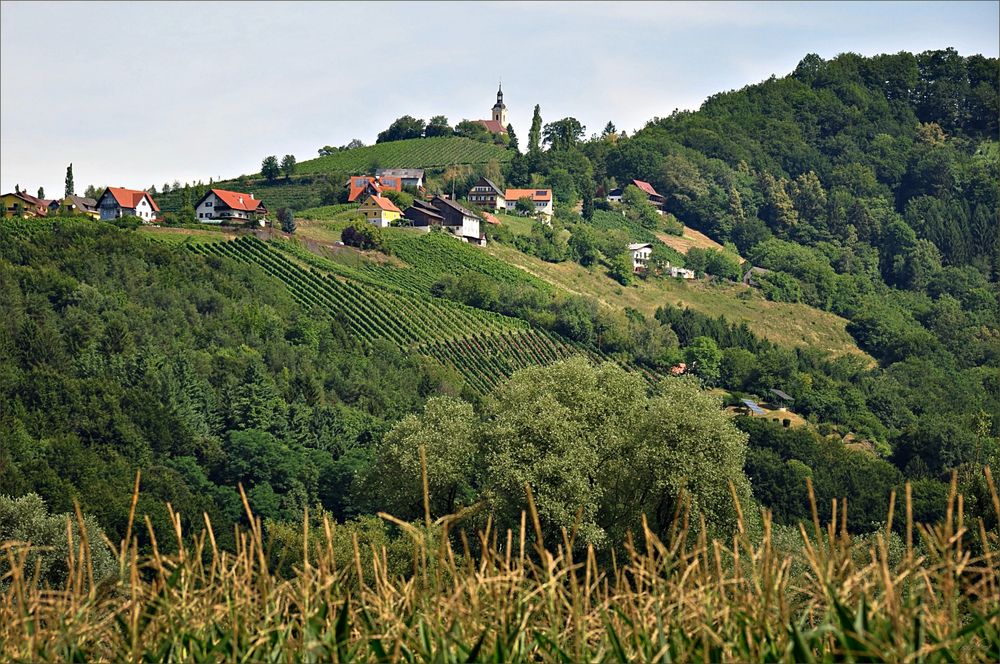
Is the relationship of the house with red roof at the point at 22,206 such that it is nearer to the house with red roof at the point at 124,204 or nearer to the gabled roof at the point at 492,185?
the house with red roof at the point at 124,204

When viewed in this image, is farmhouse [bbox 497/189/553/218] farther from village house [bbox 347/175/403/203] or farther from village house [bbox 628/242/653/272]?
village house [bbox 628/242/653/272]

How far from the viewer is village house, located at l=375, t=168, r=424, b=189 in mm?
123838

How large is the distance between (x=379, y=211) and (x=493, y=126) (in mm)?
68940

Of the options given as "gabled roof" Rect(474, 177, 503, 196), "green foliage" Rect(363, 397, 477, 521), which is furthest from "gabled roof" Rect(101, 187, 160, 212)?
"green foliage" Rect(363, 397, 477, 521)

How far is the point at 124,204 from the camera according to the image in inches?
3787

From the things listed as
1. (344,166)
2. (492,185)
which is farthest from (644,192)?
(344,166)

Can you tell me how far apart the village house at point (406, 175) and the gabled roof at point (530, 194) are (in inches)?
326

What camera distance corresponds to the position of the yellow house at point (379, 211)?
101 meters

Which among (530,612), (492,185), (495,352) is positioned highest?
(492,185)

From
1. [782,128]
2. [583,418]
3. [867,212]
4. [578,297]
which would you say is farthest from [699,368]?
[782,128]

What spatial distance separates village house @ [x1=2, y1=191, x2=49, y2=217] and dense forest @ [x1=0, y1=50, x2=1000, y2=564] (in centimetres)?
990

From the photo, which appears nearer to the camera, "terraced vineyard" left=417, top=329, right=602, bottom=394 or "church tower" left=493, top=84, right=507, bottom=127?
"terraced vineyard" left=417, top=329, right=602, bottom=394

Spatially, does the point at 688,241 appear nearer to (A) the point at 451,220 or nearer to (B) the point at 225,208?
(A) the point at 451,220

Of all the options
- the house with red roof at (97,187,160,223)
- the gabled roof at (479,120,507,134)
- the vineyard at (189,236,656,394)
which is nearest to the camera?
the vineyard at (189,236,656,394)
